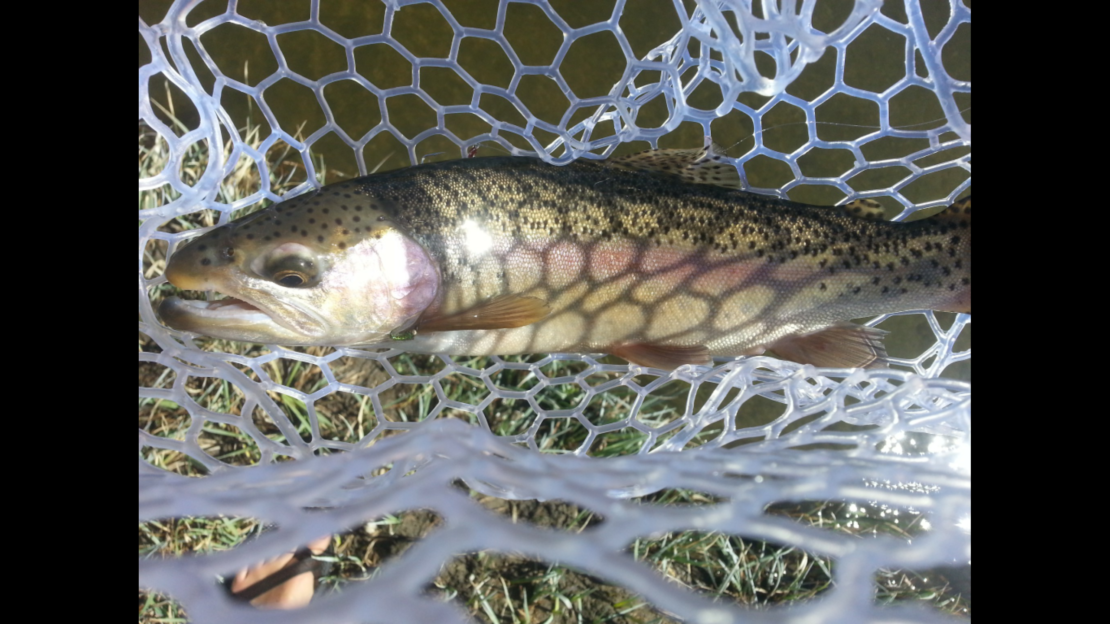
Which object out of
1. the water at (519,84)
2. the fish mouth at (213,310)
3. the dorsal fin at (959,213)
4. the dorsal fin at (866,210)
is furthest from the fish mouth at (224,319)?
the dorsal fin at (959,213)

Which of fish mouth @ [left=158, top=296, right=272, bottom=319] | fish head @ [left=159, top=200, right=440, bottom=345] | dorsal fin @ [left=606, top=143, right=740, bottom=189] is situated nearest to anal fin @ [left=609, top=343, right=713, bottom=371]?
dorsal fin @ [left=606, top=143, right=740, bottom=189]

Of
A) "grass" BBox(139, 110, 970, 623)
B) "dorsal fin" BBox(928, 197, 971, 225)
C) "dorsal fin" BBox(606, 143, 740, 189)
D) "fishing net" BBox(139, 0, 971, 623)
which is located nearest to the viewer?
"fishing net" BBox(139, 0, 971, 623)

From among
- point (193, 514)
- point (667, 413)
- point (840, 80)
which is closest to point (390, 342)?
point (193, 514)

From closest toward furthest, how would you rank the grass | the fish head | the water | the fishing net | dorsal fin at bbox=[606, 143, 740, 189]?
the fishing net → the fish head → dorsal fin at bbox=[606, 143, 740, 189] → the grass → the water

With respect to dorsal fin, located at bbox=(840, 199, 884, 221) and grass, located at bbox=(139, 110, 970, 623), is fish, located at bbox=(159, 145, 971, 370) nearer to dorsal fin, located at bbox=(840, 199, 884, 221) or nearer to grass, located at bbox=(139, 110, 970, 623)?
dorsal fin, located at bbox=(840, 199, 884, 221)

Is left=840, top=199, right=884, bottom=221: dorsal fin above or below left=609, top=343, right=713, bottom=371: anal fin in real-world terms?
above

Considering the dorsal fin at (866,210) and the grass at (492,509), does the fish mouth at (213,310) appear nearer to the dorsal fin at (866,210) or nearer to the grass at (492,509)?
the grass at (492,509)

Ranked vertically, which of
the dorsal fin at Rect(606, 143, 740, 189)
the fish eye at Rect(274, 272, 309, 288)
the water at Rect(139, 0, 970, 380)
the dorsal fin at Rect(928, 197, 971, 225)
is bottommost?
the fish eye at Rect(274, 272, 309, 288)
